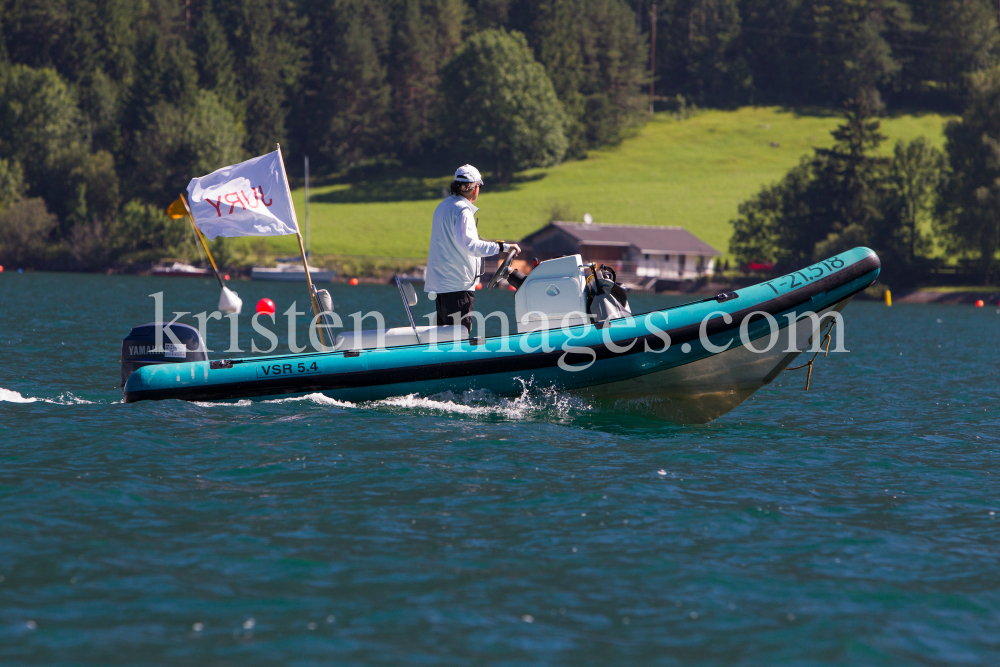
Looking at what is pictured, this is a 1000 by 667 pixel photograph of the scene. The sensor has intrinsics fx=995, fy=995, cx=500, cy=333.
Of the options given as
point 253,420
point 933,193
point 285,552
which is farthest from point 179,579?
point 933,193

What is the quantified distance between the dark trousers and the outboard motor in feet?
7.99

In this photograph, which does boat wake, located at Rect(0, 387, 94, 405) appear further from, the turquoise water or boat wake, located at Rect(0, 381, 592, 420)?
boat wake, located at Rect(0, 381, 592, 420)

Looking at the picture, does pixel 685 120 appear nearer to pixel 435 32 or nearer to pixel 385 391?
pixel 435 32

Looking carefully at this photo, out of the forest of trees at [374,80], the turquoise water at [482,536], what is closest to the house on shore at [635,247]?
the forest of trees at [374,80]

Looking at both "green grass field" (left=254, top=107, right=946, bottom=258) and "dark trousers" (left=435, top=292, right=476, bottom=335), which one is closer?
"dark trousers" (left=435, top=292, right=476, bottom=335)

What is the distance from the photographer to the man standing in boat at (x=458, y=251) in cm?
945

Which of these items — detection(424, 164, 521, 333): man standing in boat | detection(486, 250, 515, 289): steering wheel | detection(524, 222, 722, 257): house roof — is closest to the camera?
detection(424, 164, 521, 333): man standing in boat

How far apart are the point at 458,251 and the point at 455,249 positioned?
35 millimetres

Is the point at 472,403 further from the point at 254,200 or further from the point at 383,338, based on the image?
the point at 254,200

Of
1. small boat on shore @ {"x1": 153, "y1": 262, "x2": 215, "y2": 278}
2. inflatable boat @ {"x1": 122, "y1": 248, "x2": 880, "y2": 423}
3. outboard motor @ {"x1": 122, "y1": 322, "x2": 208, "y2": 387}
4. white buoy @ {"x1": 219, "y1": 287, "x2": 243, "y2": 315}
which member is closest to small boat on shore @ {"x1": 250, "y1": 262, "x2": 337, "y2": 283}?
small boat on shore @ {"x1": 153, "y1": 262, "x2": 215, "y2": 278}

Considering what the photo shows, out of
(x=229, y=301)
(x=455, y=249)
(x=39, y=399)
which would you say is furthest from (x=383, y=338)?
(x=39, y=399)

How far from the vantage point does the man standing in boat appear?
9.45m

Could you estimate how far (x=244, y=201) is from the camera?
991 cm

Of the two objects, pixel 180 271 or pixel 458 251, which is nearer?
pixel 458 251
